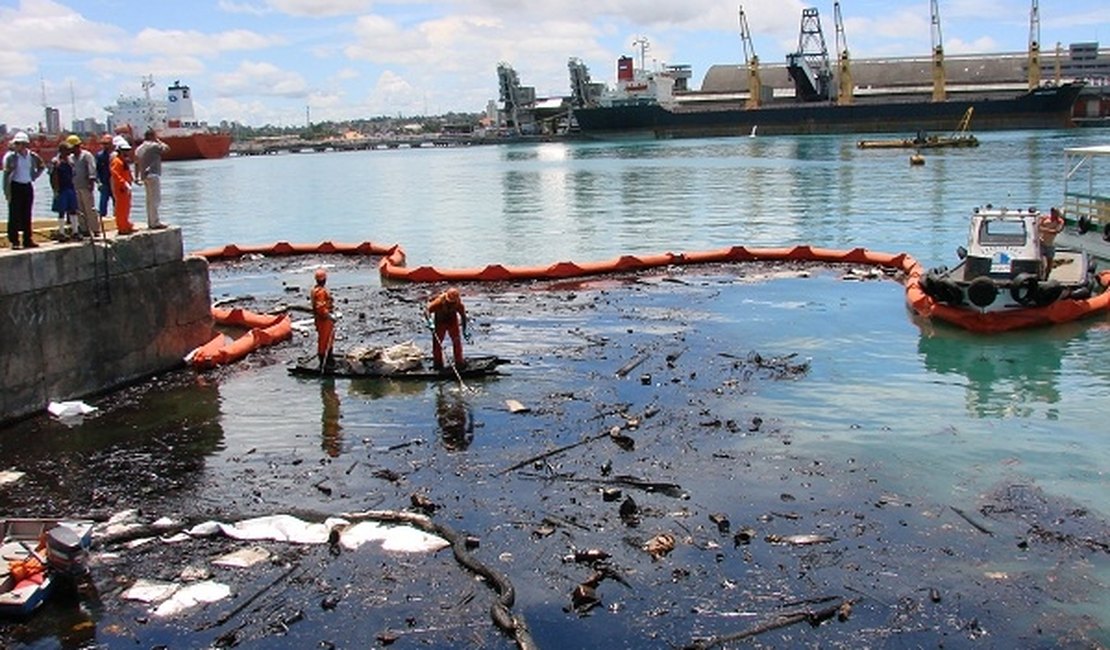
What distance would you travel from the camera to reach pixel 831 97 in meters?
148

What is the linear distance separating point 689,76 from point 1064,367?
164966 millimetres

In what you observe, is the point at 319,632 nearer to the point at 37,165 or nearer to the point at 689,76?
the point at 37,165

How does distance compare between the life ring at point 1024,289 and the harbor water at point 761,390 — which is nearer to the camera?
the harbor water at point 761,390

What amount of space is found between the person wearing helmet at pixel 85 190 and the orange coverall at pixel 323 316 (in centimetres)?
369

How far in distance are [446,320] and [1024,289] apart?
11159 mm

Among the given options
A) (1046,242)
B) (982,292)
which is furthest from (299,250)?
(1046,242)

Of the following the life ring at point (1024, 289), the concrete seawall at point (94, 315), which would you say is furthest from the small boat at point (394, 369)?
the life ring at point (1024, 289)

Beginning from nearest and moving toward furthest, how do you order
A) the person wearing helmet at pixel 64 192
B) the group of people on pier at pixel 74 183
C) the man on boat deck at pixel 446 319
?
the group of people on pier at pixel 74 183
the man on boat deck at pixel 446 319
the person wearing helmet at pixel 64 192

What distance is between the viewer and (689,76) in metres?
174

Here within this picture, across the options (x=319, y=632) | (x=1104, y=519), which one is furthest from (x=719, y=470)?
(x=319, y=632)

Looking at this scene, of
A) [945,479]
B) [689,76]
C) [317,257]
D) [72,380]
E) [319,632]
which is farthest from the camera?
[689,76]

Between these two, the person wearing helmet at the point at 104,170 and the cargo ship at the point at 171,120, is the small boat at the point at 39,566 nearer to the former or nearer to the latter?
the person wearing helmet at the point at 104,170

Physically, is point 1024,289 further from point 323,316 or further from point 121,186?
point 121,186

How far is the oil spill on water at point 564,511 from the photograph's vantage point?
8.19m
